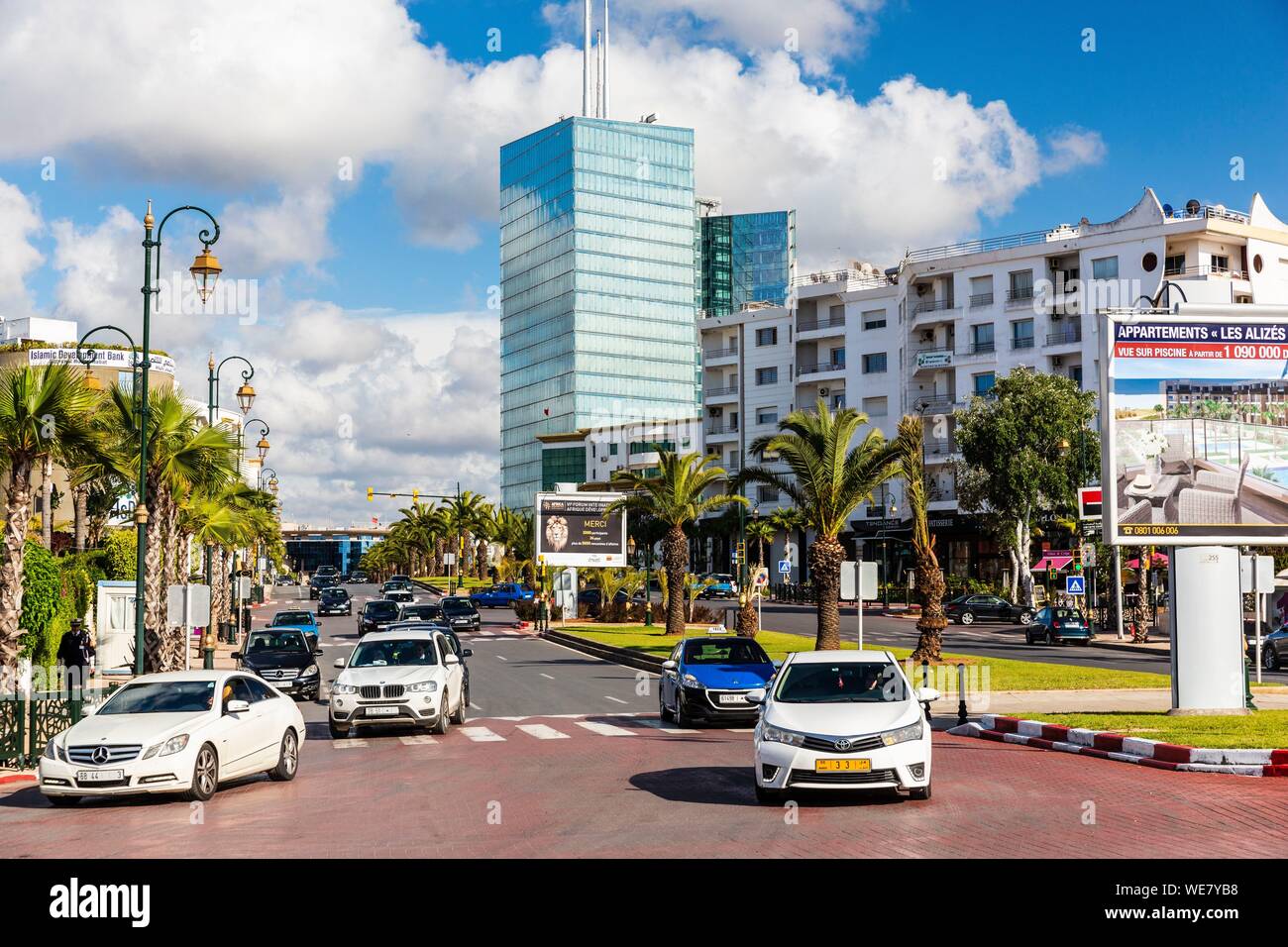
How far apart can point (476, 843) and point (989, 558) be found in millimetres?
72337

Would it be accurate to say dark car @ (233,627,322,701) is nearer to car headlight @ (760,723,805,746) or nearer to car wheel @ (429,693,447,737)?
car wheel @ (429,693,447,737)

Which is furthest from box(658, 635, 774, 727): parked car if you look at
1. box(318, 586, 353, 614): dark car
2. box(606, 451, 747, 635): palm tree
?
box(318, 586, 353, 614): dark car

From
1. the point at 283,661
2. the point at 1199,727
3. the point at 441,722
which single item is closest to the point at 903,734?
the point at 1199,727

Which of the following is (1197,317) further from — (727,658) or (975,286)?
(975,286)

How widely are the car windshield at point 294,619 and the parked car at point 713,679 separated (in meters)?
26.0

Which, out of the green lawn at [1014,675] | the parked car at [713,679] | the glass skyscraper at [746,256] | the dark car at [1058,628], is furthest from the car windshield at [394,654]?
the glass skyscraper at [746,256]

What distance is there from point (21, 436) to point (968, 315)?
2661 inches

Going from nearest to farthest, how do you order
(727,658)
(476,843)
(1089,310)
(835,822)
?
1. (476,843)
2. (835,822)
3. (727,658)
4. (1089,310)

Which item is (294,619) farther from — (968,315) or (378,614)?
(968,315)

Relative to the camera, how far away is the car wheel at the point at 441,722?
21844mm

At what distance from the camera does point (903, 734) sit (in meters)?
13.4

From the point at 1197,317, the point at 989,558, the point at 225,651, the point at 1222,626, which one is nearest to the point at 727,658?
the point at 1222,626

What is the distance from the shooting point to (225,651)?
46125 millimetres

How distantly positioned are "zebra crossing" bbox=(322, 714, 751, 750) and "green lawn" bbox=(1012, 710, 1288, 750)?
17.9 feet
